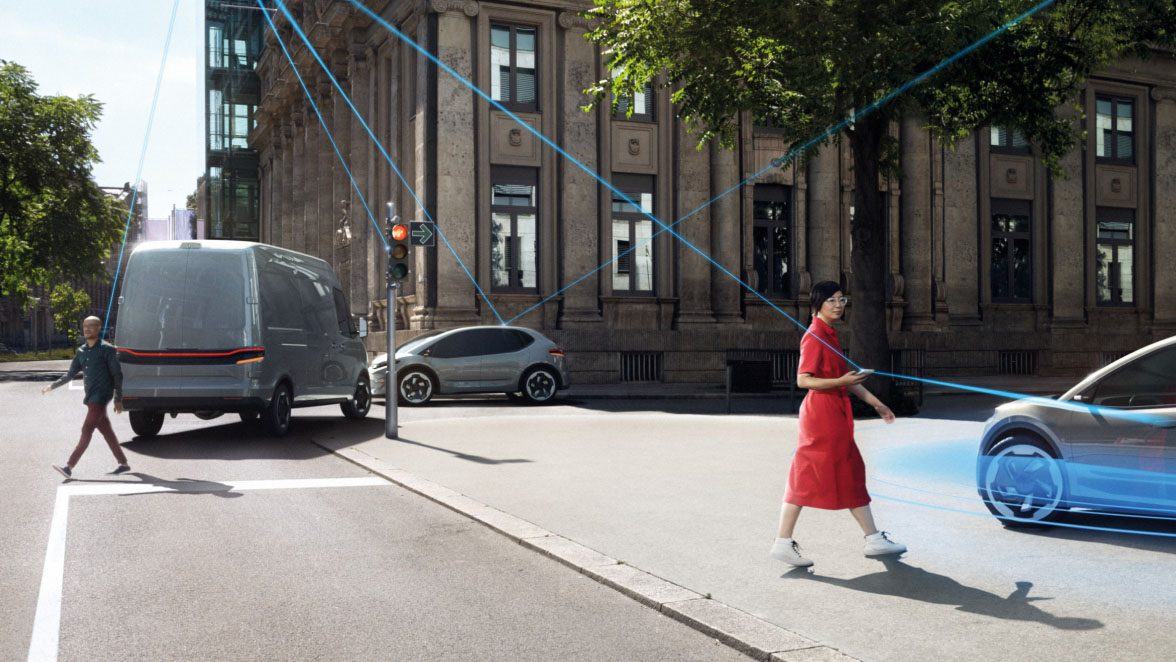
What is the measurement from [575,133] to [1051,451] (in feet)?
69.7

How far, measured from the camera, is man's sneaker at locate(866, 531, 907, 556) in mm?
6371

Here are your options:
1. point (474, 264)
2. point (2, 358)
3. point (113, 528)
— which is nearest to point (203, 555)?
point (113, 528)

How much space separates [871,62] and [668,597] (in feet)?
42.1

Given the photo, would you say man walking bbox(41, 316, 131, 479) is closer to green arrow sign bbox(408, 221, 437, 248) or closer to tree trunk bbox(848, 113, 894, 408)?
green arrow sign bbox(408, 221, 437, 248)

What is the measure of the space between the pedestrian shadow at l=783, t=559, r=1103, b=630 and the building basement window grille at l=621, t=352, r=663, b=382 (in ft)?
68.4

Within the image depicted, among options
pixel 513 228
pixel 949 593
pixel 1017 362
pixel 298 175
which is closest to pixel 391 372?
pixel 949 593

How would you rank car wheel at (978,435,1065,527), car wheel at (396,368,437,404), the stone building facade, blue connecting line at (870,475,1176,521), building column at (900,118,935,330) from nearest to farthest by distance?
blue connecting line at (870,475,1176,521) < car wheel at (978,435,1065,527) < car wheel at (396,368,437,404) < the stone building facade < building column at (900,118,935,330)

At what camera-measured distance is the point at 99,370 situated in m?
10.8

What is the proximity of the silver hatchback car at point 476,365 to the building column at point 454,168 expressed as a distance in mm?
5699

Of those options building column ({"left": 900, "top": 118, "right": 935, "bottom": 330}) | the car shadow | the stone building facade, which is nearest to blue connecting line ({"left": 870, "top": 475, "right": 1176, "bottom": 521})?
the car shadow

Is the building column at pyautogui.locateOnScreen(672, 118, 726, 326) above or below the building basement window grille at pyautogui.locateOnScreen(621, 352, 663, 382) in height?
above

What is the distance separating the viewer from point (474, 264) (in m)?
27.0

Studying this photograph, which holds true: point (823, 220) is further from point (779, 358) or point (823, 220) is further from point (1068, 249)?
point (1068, 249)

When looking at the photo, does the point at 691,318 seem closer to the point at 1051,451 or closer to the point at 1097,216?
the point at 1097,216
